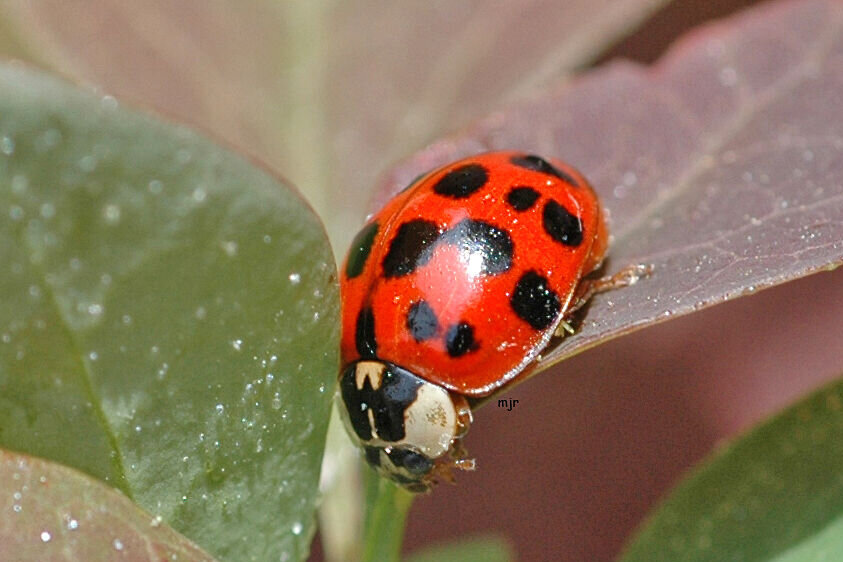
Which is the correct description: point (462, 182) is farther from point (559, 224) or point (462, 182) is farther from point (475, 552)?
point (475, 552)

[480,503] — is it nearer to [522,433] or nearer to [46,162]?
[522,433]

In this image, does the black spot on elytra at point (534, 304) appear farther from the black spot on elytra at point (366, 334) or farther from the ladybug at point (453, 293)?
the black spot on elytra at point (366, 334)

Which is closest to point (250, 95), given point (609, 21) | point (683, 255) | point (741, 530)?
point (609, 21)

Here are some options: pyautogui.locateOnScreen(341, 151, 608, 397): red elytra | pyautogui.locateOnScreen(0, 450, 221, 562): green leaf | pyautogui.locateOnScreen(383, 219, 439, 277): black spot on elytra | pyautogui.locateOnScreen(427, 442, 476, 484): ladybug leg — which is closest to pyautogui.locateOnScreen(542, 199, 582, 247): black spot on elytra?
pyautogui.locateOnScreen(341, 151, 608, 397): red elytra

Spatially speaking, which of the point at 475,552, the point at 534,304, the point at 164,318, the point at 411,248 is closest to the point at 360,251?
the point at 411,248

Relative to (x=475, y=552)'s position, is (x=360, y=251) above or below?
above

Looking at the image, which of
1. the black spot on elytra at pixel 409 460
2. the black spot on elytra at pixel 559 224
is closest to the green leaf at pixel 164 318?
the black spot on elytra at pixel 409 460
